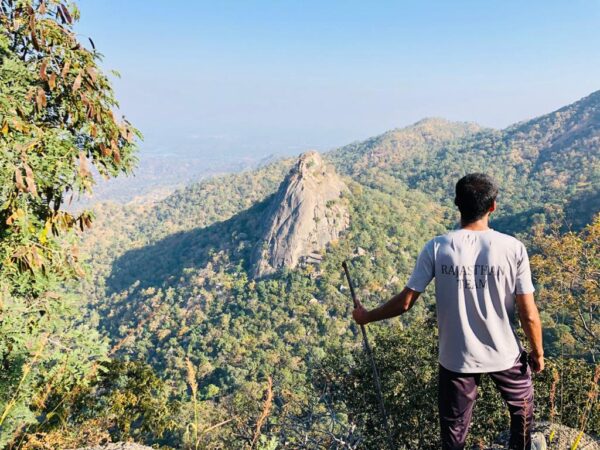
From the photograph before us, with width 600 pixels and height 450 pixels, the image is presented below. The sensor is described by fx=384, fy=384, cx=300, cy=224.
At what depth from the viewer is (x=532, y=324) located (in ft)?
8.76

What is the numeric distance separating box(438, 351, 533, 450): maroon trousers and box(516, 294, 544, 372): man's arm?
7cm

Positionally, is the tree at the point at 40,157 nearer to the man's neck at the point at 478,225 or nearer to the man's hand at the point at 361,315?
the man's hand at the point at 361,315

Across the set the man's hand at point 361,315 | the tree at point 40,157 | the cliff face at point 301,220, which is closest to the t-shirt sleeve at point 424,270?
the man's hand at point 361,315

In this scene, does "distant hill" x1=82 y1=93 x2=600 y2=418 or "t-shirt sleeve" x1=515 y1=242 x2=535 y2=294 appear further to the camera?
"distant hill" x1=82 y1=93 x2=600 y2=418

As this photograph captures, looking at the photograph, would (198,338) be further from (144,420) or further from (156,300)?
(144,420)

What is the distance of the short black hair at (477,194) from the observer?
2.54 m

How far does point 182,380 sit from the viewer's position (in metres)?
46.8

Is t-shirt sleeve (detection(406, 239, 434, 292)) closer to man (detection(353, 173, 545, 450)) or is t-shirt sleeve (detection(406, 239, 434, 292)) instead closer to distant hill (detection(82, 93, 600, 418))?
man (detection(353, 173, 545, 450))

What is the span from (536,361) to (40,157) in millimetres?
4676

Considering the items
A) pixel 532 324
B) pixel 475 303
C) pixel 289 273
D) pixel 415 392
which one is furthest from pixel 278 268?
pixel 475 303

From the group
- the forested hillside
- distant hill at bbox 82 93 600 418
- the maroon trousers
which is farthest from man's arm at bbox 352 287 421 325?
distant hill at bbox 82 93 600 418

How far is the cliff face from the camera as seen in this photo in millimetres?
74062

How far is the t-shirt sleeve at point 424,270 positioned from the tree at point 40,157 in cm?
298

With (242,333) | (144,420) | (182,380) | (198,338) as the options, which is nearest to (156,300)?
(198,338)
